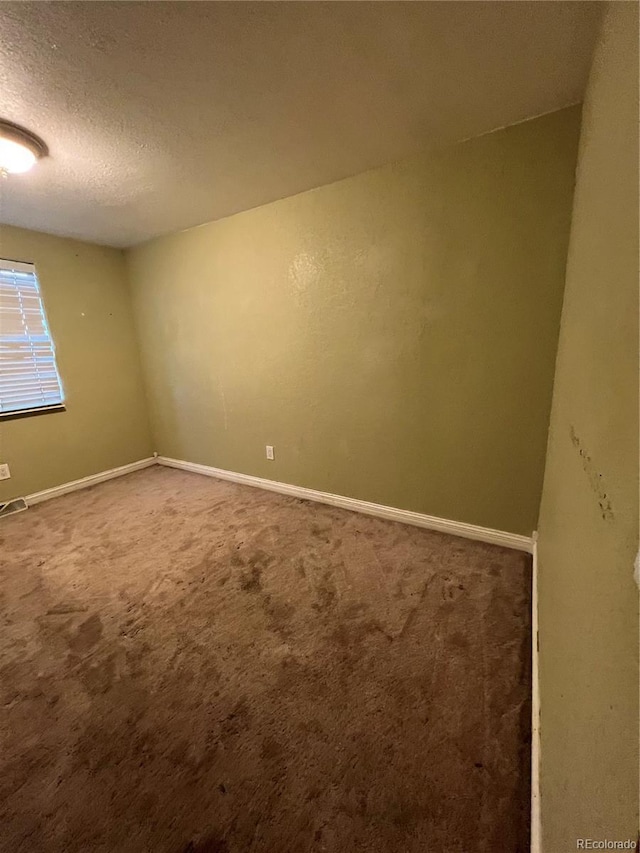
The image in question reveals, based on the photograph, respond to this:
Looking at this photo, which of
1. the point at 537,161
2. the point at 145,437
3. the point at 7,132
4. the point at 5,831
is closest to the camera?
the point at 5,831

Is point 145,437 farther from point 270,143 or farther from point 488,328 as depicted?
point 488,328

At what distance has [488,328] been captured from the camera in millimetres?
1896

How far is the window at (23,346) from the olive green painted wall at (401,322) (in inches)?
42.7

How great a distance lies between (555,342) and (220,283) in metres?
2.45

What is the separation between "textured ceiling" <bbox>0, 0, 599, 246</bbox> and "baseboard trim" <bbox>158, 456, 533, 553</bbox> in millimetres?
2185

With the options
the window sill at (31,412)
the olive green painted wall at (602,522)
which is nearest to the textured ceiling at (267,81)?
the olive green painted wall at (602,522)

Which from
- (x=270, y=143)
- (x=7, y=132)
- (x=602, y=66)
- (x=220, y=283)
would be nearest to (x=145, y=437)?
(x=220, y=283)

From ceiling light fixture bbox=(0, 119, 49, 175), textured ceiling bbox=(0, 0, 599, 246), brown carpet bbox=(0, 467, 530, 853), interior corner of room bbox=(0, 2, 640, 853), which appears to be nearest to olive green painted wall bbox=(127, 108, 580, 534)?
interior corner of room bbox=(0, 2, 640, 853)

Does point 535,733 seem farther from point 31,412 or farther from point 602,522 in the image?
point 31,412

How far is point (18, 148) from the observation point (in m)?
1.59

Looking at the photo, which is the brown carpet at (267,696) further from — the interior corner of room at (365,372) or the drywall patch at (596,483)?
the drywall patch at (596,483)

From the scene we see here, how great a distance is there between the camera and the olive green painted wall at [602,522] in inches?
18.4

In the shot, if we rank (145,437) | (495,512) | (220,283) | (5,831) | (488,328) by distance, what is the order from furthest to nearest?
(145,437) → (220,283) → (495,512) → (488,328) → (5,831)

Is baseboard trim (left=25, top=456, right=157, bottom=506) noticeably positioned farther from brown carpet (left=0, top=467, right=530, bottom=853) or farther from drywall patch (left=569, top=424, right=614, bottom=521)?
drywall patch (left=569, top=424, right=614, bottom=521)
